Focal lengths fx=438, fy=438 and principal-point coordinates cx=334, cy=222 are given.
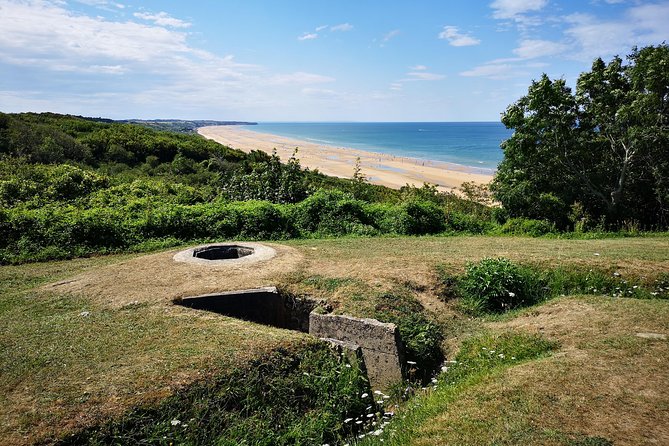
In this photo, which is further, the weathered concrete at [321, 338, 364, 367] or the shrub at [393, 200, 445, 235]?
the shrub at [393, 200, 445, 235]

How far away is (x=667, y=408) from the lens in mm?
4031

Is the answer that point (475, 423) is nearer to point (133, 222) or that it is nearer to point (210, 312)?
point (210, 312)

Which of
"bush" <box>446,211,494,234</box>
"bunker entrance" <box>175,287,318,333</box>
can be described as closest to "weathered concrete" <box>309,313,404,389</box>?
"bunker entrance" <box>175,287,318,333</box>

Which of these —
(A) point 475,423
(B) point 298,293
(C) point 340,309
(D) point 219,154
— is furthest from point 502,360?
(D) point 219,154

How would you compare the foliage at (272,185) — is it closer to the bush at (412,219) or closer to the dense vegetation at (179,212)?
the dense vegetation at (179,212)

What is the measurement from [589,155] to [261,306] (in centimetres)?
1456

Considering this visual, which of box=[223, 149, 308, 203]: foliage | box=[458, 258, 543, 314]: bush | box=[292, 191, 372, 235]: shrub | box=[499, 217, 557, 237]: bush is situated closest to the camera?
box=[458, 258, 543, 314]: bush

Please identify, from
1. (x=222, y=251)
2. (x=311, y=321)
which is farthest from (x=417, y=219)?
(x=311, y=321)

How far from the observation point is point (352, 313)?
7.17 metres

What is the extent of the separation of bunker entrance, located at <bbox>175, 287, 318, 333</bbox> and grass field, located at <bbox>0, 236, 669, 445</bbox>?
11.8 inches

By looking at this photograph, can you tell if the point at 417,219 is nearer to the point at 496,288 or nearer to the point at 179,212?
the point at 496,288

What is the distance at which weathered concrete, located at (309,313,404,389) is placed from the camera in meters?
6.23

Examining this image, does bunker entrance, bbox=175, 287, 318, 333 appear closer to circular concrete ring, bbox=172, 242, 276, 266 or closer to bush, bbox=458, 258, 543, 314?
circular concrete ring, bbox=172, 242, 276, 266

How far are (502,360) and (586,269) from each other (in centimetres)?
420
